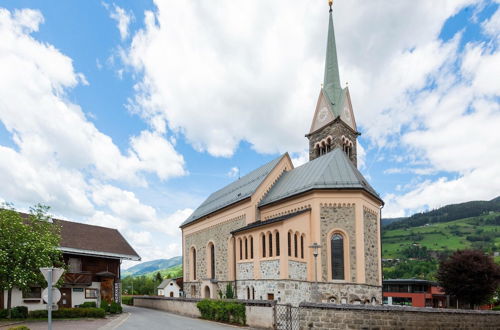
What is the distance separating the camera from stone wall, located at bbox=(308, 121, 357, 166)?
46.9m

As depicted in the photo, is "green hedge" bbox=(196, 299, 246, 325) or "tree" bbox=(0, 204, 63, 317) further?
"tree" bbox=(0, 204, 63, 317)

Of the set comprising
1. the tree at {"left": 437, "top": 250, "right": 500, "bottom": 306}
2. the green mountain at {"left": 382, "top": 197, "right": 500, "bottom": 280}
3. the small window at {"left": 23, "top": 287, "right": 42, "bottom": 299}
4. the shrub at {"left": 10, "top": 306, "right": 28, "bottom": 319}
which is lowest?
the green mountain at {"left": 382, "top": 197, "right": 500, "bottom": 280}

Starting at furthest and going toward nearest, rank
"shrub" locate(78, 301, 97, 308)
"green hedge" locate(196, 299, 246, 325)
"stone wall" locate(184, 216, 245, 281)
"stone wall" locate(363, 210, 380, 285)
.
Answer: "stone wall" locate(184, 216, 245, 281)
"shrub" locate(78, 301, 97, 308)
"stone wall" locate(363, 210, 380, 285)
"green hedge" locate(196, 299, 246, 325)

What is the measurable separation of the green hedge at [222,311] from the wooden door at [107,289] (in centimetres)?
1207

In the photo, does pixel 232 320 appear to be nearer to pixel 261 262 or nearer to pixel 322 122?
pixel 261 262

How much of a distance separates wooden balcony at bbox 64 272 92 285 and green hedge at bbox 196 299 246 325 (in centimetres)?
1090

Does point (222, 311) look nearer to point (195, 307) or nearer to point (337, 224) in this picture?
Answer: point (195, 307)

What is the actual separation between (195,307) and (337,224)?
1234 cm

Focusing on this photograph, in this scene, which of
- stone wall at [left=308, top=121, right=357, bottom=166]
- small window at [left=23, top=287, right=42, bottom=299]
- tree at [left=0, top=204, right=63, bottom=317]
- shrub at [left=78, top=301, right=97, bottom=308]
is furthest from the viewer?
stone wall at [left=308, top=121, right=357, bottom=166]

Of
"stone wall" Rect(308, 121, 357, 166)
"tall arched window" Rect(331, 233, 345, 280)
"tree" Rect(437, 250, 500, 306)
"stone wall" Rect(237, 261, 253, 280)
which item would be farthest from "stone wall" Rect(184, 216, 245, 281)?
"tree" Rect(437, 250, 500, 306)

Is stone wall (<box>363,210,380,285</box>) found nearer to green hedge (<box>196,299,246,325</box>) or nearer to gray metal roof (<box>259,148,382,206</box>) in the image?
gray metal roof (<box>259,148,382,206</box>)

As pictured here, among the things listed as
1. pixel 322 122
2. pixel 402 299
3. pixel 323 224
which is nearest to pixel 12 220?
pixel 323 224

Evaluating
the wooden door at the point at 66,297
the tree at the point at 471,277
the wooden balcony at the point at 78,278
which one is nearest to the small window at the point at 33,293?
the wooden door at the point at 66,297

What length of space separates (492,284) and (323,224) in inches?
1233
